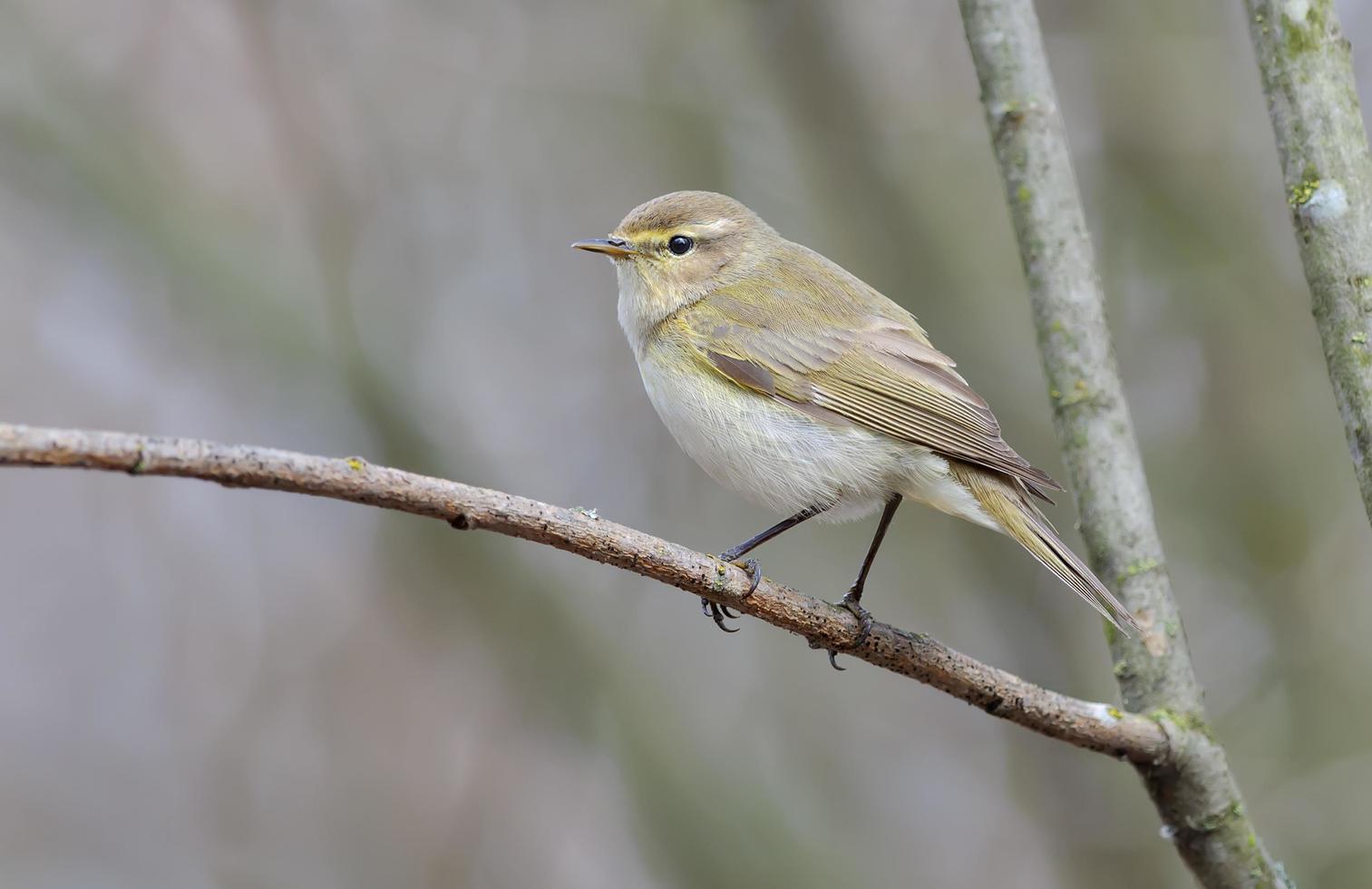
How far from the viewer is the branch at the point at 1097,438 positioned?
285 centimetres

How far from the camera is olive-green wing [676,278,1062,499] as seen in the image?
3361mm

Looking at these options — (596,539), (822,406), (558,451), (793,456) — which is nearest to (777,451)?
(793,456)

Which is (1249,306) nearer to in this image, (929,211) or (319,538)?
(929,211)

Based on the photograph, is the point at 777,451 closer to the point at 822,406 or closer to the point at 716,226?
the point at 822,406

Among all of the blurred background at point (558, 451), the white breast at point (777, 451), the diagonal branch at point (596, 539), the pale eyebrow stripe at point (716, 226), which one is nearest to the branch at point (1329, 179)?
→ the diagonal branch at point (596, 539)

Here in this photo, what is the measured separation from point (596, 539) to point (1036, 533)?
1.40 metres

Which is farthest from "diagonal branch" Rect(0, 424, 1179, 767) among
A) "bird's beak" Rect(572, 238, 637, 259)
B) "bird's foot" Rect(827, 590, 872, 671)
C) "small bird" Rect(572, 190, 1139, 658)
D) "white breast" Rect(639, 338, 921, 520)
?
"bird's beak" Rect(572, 238, 637, 259)

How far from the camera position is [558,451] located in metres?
6.57

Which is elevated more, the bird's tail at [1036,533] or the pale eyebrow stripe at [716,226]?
the pale eyebrow stripe at [716,226]

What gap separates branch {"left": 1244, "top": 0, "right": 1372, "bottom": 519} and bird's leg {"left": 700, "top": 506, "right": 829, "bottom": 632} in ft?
3.85

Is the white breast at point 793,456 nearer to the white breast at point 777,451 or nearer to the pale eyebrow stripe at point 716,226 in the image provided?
the white breast at point 777,451

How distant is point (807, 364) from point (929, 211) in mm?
2385

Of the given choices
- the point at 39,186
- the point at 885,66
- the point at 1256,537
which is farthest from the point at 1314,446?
the point at 39,186

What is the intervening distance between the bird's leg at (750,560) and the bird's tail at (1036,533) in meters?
0.44
